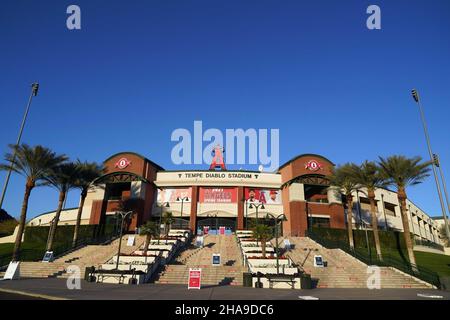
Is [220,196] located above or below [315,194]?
below

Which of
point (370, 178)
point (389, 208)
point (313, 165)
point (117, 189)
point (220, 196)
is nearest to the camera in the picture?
point (370, 178)

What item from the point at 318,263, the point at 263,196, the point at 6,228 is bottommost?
the point at 318,263

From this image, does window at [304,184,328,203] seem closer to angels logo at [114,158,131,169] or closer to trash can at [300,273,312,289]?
angels logo at [114,158,131,169]

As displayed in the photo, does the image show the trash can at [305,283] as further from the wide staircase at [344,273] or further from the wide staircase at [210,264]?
the wide staircase at [210,264]

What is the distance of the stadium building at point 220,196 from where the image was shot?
50.3 metres

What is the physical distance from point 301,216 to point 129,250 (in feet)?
91.3

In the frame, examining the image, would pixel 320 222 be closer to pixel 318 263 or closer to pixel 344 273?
pixel 318 263

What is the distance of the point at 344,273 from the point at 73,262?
86.9 ft

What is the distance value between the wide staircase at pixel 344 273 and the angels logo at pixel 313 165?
19.2 metres

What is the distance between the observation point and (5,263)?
29.7 meters

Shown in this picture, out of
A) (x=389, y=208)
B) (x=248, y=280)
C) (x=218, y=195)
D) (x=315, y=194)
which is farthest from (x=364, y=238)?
(x=248, y=280)

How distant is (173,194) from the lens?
54.5 m

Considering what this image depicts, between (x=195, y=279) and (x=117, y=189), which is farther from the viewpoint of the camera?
(x=117, y=189)
